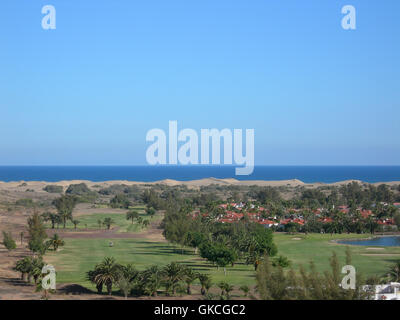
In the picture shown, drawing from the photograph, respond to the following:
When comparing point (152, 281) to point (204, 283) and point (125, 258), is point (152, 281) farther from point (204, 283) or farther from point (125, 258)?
point (125, 258)

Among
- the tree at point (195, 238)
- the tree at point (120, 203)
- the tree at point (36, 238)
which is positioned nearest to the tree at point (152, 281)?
the tree at point (36, 238)

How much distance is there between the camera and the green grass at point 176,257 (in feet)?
174

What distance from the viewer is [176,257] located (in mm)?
66000

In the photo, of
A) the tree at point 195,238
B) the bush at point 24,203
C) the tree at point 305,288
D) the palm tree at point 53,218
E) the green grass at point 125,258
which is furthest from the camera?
the bush at point 24,203

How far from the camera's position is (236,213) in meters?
110

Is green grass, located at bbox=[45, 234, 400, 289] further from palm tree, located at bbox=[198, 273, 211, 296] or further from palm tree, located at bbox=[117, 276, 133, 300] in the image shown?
palm tree, located at bbox=[117, 276, 133, 300]

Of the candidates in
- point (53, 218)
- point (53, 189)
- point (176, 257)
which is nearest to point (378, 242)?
point (176, 257)

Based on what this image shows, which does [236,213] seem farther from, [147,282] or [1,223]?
[147,282]

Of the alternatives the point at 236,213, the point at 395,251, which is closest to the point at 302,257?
the point at 395,251

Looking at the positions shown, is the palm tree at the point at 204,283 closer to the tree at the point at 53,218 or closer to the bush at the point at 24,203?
the tree at the point at 53,218

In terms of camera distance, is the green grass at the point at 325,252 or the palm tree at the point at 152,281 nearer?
the palm tree at the point at 152,281

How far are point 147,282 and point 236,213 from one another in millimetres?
70539

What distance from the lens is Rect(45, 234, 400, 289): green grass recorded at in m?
53.0
